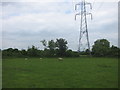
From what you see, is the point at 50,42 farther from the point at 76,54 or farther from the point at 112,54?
the point at 112,54

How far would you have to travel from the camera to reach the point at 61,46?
256ft

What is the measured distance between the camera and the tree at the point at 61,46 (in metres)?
72.1

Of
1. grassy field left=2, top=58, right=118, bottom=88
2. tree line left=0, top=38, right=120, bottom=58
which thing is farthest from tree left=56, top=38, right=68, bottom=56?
grassy field left=2, top=58, right=118, bottom=88

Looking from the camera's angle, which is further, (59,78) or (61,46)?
(61,46)

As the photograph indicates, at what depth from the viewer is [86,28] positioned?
50.8 meters

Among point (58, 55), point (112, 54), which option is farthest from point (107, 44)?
point (58, 55)

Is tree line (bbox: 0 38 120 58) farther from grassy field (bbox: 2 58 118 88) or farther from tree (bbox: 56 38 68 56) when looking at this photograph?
grassy field (bbox: 2 58 118 88)

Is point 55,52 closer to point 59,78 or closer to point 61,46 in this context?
point 61,46

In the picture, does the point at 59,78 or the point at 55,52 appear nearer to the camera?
the point at 59,78

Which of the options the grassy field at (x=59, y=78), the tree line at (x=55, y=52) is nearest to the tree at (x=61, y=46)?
the tree line at (x=55, y=52)

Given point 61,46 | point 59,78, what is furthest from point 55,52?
point 59,78

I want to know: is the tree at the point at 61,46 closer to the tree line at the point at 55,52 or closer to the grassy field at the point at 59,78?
the tree line at the point at 55,52

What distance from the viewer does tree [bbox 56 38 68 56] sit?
2840 inches

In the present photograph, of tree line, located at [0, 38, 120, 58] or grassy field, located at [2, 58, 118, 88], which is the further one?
tree line, located at [0, 38, 120, 58]
